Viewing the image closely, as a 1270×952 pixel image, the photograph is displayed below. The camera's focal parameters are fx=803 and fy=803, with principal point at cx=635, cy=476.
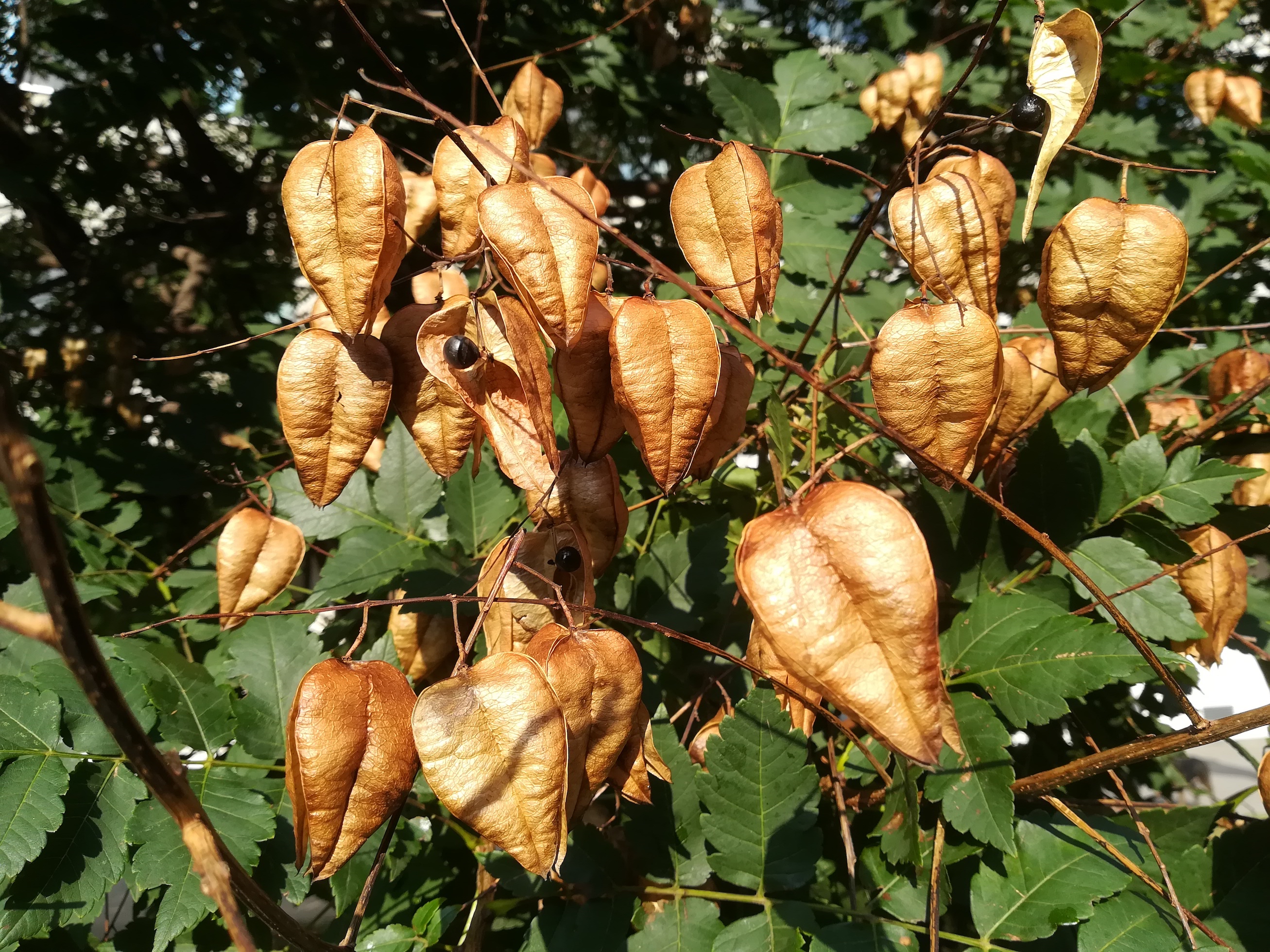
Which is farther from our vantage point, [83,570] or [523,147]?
[83,570]

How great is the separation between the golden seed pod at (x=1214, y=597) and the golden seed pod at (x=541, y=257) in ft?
3.57

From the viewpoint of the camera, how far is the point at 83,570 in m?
1.71

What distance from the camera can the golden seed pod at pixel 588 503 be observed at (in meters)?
0.91

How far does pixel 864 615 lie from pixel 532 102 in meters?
1.49

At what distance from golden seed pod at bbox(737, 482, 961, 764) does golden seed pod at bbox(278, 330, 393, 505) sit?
1.64 feet

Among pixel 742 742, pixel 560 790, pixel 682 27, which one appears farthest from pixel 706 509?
pixel 682 27

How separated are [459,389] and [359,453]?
17cm

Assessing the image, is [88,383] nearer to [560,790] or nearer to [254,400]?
[254,400]

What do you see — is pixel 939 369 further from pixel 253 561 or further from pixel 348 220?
pixel 253 561

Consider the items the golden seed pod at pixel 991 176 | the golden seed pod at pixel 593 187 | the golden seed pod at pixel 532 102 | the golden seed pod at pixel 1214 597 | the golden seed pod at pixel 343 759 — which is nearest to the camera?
→ the golden seed pod at pixel 343 759

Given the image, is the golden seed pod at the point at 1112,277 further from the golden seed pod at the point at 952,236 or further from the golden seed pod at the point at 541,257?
the golden seed pod at the point at 541,257

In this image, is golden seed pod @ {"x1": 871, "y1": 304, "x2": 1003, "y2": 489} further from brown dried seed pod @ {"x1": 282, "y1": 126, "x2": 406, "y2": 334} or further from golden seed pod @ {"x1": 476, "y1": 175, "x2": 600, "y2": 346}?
brown dried seed pod @ {"x1": 282, "y1": 126, "x2": 406, "y2": 334}

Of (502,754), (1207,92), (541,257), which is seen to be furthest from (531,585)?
(1207,92)

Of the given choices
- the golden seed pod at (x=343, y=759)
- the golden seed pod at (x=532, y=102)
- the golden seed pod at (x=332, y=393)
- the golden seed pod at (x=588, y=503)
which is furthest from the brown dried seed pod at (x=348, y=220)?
the golden seed pod at (x=532, y=102)
